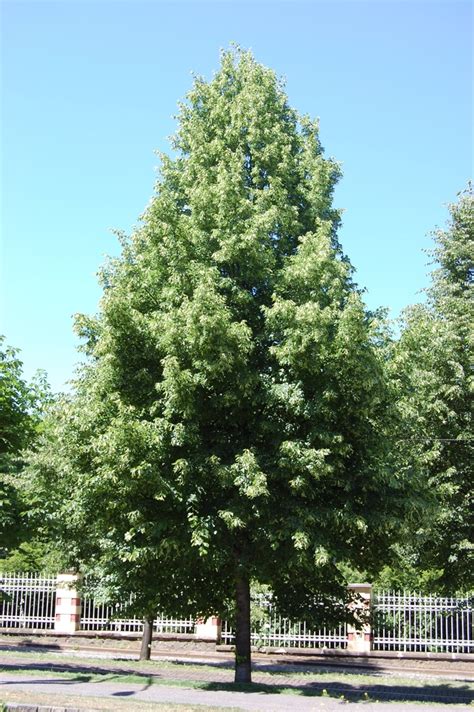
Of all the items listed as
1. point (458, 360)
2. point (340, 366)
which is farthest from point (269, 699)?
point (458, 360)

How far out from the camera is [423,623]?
20.2 metres

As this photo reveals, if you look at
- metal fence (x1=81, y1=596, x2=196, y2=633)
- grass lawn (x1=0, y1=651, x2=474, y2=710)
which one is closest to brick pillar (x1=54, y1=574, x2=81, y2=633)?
metal fence (x1=81, y1=596, x2=196, y2=633)

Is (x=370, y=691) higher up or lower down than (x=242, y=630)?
lower down

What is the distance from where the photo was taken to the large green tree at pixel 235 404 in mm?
11469

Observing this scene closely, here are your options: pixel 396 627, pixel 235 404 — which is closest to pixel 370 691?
pixel 235 404

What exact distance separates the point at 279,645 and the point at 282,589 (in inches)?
333

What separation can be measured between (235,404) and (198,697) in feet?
15.7

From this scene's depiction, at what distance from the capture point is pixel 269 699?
11.6 metres

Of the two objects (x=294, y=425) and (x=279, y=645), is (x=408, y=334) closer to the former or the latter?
(x=294, y=425)

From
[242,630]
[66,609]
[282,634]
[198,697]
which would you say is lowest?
[282,634]

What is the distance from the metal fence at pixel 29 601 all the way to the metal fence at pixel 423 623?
418 inches

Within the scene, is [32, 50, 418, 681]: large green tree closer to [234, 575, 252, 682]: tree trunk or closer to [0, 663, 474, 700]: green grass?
[234, 575, 252, 682]: tree trunk

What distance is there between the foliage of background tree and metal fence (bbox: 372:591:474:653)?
10.1 metres

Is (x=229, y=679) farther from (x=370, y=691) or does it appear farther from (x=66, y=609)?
(x=66, y=609)
